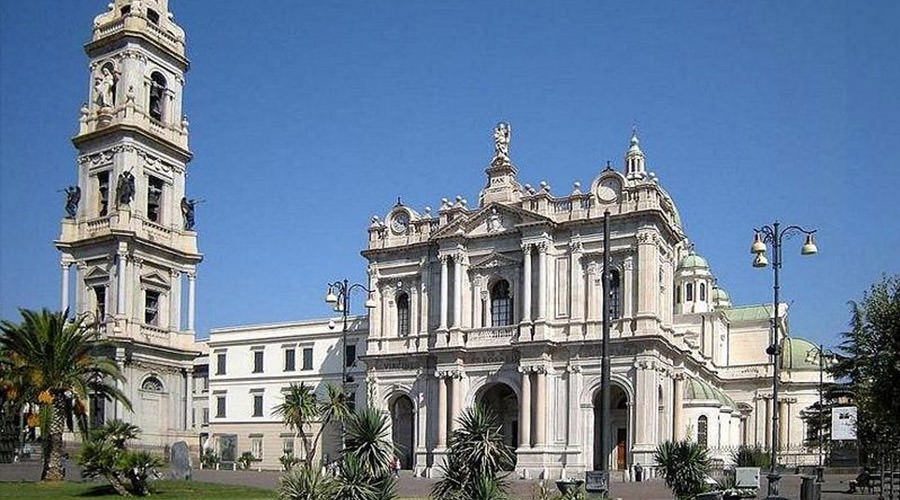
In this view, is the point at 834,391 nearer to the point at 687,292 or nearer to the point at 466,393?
the point at 466,393

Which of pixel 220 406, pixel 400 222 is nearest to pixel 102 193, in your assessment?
pixel 400 222

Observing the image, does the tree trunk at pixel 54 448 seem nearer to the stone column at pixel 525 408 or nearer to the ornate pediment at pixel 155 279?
the ornate pediment at pixel 155 279

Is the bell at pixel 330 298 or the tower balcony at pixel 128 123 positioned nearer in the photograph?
the bell at pixel 330 298

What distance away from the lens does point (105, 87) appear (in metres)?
55.3

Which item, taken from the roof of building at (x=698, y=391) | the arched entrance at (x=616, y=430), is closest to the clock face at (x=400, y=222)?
the arched entrance at (x=616, y=430)

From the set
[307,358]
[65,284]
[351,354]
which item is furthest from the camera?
[307,358]

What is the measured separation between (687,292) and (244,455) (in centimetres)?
3670

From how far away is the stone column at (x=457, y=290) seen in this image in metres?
58.8

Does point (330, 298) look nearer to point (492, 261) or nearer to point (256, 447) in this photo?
point (492, 261)

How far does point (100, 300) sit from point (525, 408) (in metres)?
23.6

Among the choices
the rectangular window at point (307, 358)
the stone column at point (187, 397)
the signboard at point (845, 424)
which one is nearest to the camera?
the signboard at point (845, 424)

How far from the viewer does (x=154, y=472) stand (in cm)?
3653

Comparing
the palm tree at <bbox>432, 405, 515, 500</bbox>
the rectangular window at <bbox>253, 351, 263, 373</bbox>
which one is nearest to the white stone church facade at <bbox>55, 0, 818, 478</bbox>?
the rectangular window at <bbox>253, 351, 263, 373</bbox>

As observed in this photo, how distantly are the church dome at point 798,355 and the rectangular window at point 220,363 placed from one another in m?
43.6
